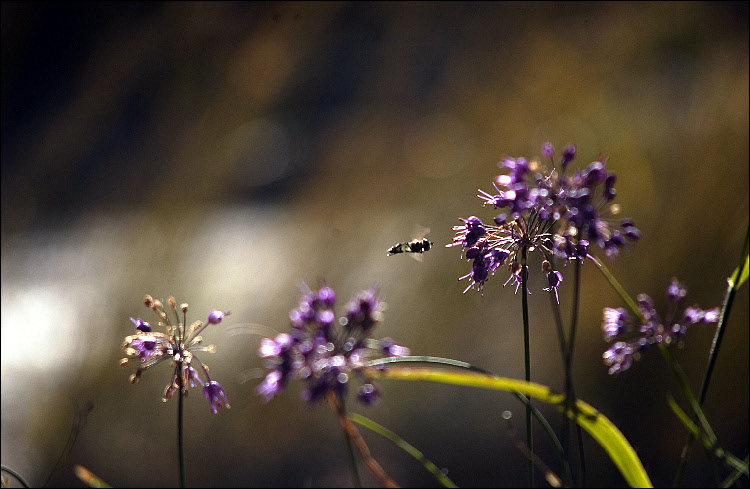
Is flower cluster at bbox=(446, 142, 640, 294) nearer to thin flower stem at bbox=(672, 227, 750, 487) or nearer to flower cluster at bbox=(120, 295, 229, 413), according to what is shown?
thin flower stem at bbox=(672, 227, 750, 487)

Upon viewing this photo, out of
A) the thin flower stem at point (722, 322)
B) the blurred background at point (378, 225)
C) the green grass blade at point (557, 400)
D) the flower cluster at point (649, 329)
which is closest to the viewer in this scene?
the green grass blade at point (557, 400)

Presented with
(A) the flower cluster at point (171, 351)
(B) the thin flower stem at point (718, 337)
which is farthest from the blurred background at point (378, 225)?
(B) the thin flower stem at point (718, 337)

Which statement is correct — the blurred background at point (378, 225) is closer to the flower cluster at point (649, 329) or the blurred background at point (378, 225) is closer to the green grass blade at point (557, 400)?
the flower cluster at point (649, 329)

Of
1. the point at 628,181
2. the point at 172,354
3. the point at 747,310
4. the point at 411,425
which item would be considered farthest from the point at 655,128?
the point at 172,354

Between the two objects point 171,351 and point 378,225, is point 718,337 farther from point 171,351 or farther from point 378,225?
point 378,225

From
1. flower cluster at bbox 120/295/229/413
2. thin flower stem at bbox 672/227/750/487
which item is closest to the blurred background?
flower cluster at bbox 120/295/229/413

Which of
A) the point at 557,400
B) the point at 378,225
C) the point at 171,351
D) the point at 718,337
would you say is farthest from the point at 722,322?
the point at 378,225
